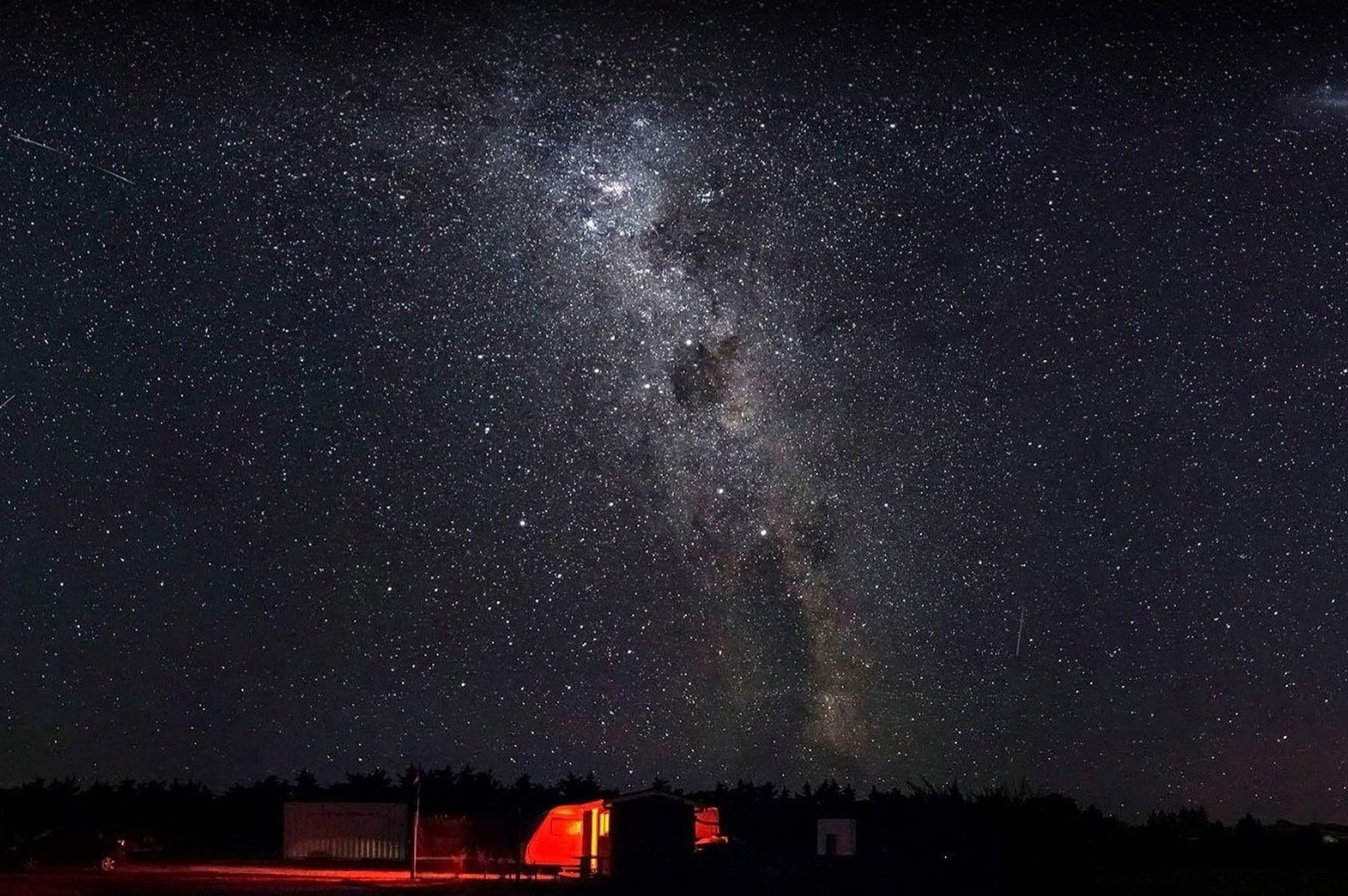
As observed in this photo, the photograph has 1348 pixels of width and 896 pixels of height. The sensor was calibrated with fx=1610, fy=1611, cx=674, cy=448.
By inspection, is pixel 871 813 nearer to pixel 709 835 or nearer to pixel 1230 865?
pixel 709 835

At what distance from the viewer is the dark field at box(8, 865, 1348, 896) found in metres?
29.5

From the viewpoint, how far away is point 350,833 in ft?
141

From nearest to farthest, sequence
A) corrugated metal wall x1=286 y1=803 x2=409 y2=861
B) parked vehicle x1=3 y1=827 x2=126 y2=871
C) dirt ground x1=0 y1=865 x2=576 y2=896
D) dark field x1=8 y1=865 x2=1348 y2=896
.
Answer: dirt ground x1=0 y1=865 x2=576 y2=896 < dark field x1=8 y1=865 x2=1348 y2=896 < parked vehicle x1=3 y1=827 x2=126 y2=871 < corrugated metal wall x1=286 y1=803 x2=409 y2=861

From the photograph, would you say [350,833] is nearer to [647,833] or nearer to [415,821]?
[415,821]

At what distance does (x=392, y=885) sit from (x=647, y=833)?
5301 mm

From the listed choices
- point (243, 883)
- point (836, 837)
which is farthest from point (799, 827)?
point (243, 883)

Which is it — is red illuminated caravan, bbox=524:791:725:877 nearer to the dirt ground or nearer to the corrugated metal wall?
the dirt ground

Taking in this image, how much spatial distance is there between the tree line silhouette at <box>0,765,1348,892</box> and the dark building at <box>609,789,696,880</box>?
1.06 m

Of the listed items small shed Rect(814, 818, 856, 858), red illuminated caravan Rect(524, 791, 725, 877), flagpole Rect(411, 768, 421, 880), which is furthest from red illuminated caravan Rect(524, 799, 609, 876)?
small shed Rect(814, 818, 856, 858)

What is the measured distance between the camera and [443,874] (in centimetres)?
3628

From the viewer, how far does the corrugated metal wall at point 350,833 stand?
4269 centimetres

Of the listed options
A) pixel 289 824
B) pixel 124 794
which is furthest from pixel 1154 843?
pixel 124 794

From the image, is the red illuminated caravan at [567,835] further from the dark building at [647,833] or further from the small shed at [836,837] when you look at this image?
the small shed at [836,837]

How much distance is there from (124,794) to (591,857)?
44731 mm
